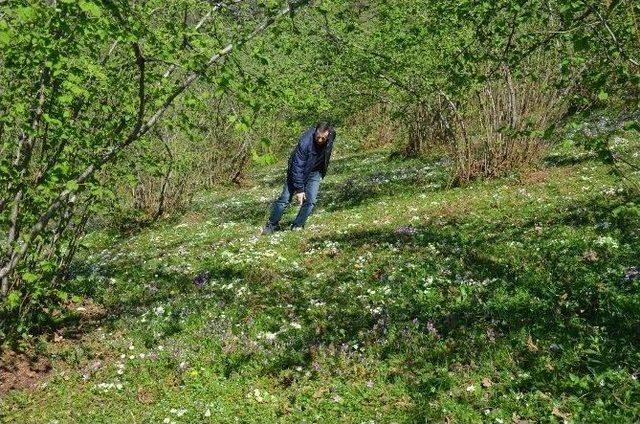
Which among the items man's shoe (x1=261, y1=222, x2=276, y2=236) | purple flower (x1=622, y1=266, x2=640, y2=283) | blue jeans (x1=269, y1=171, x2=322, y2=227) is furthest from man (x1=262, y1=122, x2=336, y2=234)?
purple flower (x1=622, y1=266, x2=640, y2=283)

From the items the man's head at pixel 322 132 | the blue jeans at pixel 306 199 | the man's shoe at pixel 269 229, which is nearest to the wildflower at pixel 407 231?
the blue jeans at pixel 306 199

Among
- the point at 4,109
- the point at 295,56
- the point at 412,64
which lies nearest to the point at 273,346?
the point at 4,109

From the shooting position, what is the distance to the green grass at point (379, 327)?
281 inches

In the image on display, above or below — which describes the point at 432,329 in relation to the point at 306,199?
below

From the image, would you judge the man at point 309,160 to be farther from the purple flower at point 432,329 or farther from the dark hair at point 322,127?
the purple flower at point 432,329

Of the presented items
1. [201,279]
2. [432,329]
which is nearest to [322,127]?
[201,279]

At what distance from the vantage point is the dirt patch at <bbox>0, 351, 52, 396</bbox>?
8891 mm

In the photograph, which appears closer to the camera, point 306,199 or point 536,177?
point 306,199

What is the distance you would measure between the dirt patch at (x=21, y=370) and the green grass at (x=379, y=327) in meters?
0.26

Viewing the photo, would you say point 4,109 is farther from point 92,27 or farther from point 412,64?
point 412,64

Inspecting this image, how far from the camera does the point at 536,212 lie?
1427 cm

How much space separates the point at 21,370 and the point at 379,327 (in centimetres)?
586

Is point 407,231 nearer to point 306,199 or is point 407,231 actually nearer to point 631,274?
point 306,199

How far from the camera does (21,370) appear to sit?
30.5 ft
